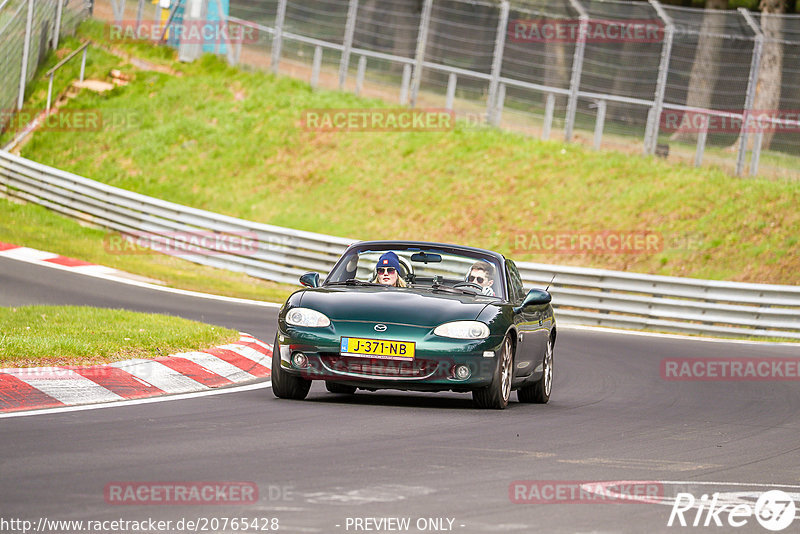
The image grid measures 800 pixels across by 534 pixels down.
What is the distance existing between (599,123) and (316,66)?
9.45 meters

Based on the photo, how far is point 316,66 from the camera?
118 ft

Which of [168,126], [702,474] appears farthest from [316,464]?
[168,126]

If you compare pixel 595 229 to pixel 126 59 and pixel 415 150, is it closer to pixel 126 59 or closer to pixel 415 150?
pixel 415 150

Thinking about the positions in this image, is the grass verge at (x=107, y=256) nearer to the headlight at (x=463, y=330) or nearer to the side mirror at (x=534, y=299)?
the side mirror at (x=534, y=299)

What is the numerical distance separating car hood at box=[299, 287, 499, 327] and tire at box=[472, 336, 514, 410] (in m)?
0.39

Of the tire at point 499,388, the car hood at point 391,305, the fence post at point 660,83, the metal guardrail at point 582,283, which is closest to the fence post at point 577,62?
the fence post at point 660,83

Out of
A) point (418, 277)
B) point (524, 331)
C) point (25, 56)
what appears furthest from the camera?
point (25, 56)

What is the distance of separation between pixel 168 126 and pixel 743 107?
16012 millimetres

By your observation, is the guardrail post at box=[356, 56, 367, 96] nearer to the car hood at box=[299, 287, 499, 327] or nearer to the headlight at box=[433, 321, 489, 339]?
the car hood at box=[299, 287, 499, 327]

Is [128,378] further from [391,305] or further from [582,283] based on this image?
[582,283]

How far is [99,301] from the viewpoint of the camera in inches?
728

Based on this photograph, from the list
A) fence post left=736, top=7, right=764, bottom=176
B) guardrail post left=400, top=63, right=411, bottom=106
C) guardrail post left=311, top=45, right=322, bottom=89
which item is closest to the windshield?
fence post left=736, top=7, right=764, bottom=176

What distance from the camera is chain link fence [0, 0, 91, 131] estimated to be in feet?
112

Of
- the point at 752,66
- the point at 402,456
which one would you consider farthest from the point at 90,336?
the point at 752,66
